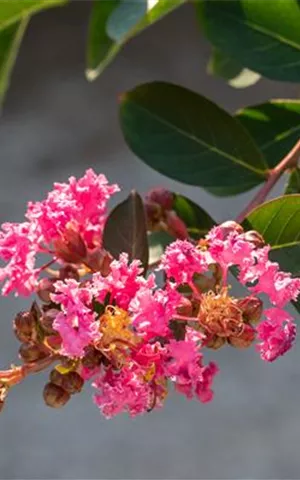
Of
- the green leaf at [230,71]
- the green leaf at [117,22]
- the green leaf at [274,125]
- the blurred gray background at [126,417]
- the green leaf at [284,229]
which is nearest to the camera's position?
the green leaf at [284,229]

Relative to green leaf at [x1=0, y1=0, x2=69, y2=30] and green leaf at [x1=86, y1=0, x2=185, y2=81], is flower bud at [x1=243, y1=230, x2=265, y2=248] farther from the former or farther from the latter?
green leaf at [x1=0, y1=0, x2=69, y2=30]

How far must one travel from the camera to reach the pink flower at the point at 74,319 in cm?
59

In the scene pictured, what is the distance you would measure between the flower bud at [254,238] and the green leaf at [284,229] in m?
0.03

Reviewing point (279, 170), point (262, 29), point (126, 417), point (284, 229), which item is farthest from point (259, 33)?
point (126, 417)

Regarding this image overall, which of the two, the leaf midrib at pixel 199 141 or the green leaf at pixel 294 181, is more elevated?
the leaf midrib at pixel 199 141

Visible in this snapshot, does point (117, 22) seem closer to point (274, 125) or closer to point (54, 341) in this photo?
point (274, 125)

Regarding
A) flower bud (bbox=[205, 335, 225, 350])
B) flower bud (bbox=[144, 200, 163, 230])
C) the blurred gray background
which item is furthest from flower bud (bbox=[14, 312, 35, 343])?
the blurred gray background

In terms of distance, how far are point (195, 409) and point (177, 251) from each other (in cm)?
248

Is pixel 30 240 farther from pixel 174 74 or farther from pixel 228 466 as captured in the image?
pixel 174 74

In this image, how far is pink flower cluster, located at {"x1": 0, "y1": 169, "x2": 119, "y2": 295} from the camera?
703mm

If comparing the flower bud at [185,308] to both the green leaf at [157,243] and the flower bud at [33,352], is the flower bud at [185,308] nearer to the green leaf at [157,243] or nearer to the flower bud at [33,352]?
the flower bud at [33,352]

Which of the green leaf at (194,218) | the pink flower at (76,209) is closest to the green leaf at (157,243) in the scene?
the green leaf at (194,218)

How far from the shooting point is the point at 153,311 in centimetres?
61

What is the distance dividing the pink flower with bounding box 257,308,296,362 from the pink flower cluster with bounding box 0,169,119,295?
0.44ft
